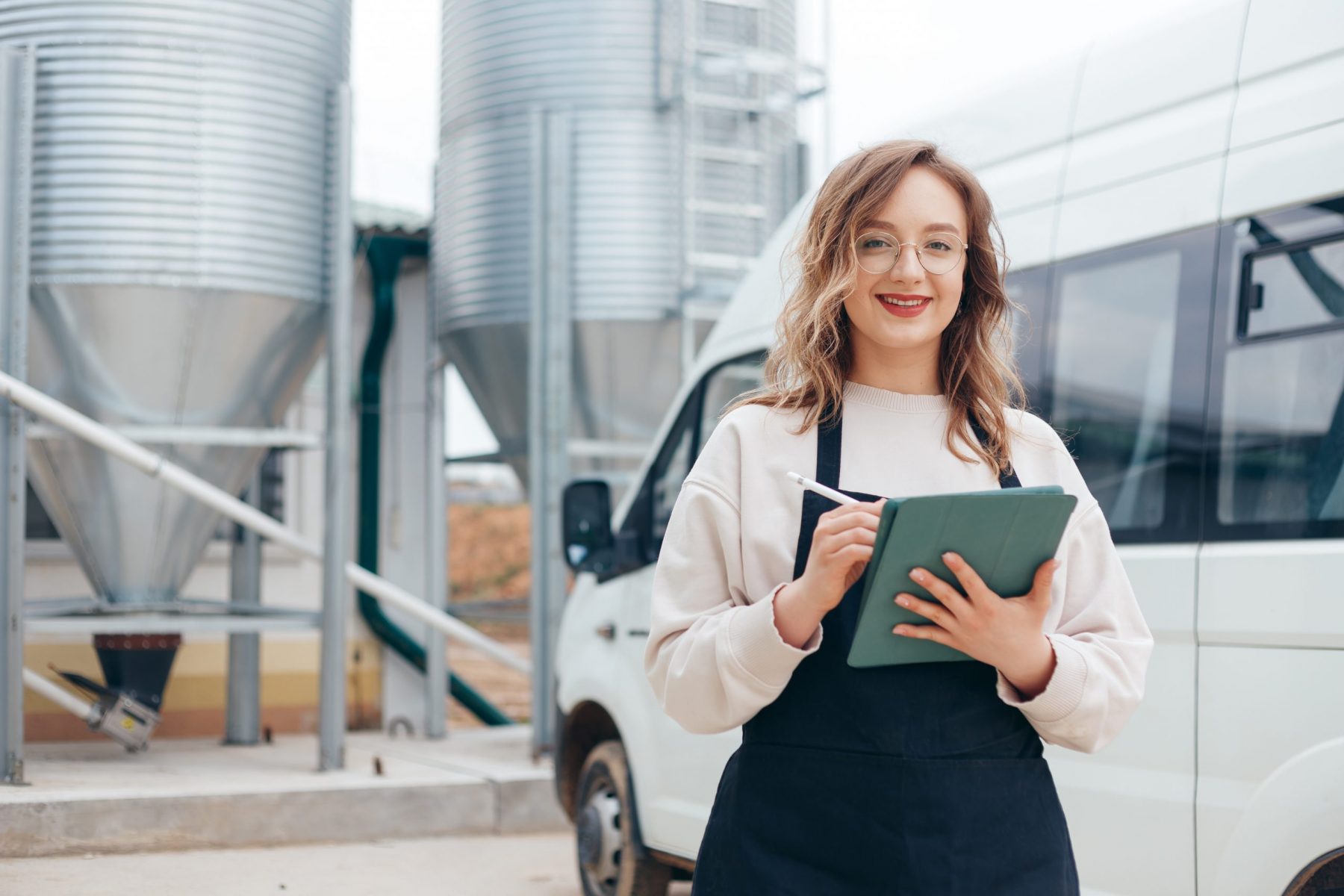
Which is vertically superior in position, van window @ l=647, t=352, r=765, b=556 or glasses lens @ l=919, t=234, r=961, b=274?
glasses lens @ l=919, t=234, r=961, b=274

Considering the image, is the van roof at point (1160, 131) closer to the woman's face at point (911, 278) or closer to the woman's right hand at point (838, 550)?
the woman's face at point (911, 278)

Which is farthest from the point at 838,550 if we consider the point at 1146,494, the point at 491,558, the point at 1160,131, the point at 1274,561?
the point at 491,558

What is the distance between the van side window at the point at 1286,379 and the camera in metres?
2.95

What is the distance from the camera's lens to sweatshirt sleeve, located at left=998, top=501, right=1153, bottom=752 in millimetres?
1755

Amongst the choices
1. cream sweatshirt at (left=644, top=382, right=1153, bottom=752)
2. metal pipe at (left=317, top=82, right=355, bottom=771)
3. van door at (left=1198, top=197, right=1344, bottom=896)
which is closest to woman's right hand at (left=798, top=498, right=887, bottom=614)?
cream sweatshirt at (left=644, top=382, right=1153, bottom=752)

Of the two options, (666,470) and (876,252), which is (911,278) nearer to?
(876,252)

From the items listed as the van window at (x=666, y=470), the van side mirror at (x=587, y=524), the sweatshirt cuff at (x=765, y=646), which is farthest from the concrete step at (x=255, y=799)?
the sweatshirt cuff at (x=765, y=646)

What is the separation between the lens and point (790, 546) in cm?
187

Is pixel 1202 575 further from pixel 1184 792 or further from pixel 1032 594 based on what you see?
pixel 1032 594

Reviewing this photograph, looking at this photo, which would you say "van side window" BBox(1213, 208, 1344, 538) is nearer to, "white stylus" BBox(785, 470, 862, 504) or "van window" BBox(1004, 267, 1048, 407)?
"van window" BBox(1004, 267, 1048, 407)

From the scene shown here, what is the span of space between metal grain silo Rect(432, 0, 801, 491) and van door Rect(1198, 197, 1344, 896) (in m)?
5.13

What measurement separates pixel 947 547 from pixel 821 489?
17 centimetres

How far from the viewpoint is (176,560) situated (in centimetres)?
734

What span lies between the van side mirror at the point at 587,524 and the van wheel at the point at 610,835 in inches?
27.8
